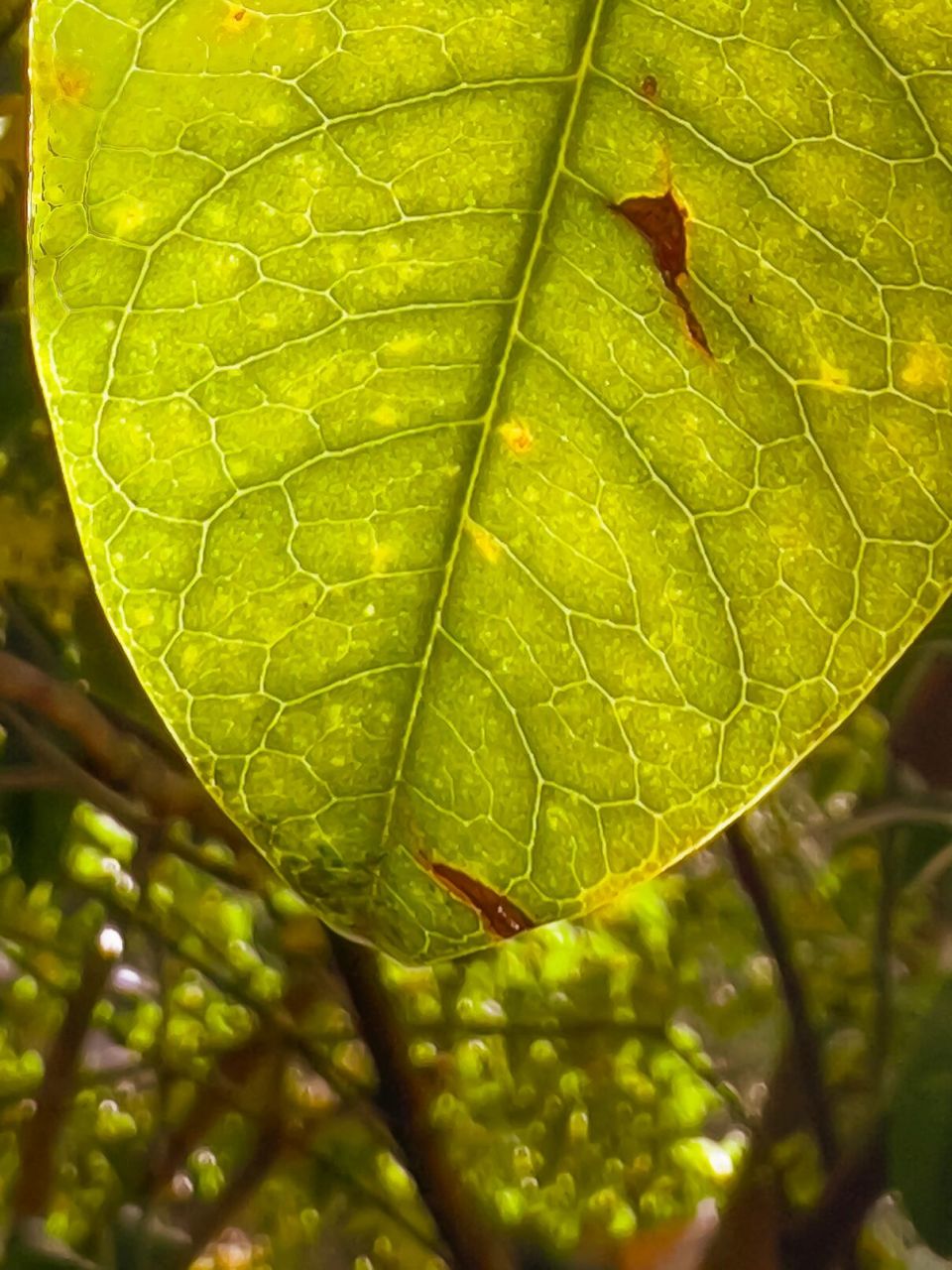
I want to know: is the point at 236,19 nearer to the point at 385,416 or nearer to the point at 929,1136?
the point at 385,416

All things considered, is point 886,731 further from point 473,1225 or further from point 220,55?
point 220,55

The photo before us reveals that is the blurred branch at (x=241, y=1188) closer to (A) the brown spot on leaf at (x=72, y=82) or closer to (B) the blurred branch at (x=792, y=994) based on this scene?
(B) the blurred branch at (x=792, y=994)

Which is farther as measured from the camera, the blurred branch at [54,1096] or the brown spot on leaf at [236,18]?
the blurred branch at [54,1096]

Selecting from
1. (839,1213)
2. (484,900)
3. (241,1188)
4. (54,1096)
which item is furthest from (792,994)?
(484,900)

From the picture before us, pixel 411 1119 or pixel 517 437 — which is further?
pixel 411 1119

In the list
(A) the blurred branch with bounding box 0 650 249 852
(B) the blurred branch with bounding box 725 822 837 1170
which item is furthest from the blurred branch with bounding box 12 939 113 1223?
(B) the blurred branch with bounding box 725 822 837 1170

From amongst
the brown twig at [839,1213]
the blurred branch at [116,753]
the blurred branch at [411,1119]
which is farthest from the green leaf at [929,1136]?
the blurred branch at [116,753]
